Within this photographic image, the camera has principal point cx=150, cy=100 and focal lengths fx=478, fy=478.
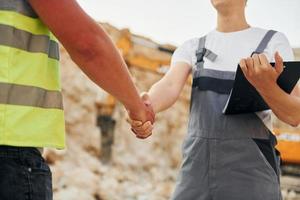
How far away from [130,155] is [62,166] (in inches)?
80.9

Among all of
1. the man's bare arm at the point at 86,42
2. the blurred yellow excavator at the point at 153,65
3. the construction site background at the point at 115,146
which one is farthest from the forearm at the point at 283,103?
the blurred yellow excavator at the point at 153,65

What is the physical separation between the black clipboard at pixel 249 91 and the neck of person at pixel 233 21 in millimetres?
392

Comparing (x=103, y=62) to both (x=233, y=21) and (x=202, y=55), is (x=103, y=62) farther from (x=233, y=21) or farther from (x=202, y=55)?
(x=233, y=21)

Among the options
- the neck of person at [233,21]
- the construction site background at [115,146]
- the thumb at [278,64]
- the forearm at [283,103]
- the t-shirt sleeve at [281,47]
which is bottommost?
the construction site background at [115,146]

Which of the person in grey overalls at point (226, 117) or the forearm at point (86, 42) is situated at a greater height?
the forearm at point (86, 42)

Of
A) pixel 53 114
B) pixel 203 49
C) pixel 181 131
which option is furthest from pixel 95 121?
pixel 53 114

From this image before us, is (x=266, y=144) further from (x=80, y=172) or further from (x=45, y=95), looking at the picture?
(x=80, y=172)

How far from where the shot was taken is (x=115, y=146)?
9.74 meters

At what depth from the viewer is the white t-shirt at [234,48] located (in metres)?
2.00

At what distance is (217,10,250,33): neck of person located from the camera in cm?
216

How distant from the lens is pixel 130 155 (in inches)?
393

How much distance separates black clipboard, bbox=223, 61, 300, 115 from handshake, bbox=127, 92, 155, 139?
0.32 meters

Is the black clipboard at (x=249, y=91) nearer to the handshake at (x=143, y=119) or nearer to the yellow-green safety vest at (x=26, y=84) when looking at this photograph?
the handshake at (x=143, y=119)

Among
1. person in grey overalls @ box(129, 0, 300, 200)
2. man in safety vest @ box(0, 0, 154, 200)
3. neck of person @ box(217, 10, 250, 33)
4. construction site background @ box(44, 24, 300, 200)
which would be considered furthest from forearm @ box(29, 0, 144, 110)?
construction site background @ box(44, 24, 300, 200)
